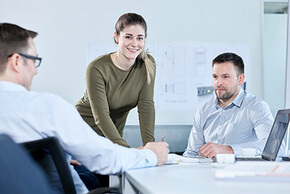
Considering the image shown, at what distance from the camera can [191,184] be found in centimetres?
117

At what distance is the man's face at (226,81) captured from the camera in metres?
2.92

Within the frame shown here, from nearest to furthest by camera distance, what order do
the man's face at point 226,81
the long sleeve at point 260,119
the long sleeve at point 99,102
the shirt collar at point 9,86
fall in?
the shirt collar at point 9,86
the long sleeve at point 99,102
the long sleeve at point 260,119
the man's face at point 226,81

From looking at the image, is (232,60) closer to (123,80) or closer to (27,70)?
(123,80)

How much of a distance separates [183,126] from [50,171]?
3.19m

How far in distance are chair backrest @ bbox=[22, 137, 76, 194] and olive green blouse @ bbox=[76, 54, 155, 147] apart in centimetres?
134

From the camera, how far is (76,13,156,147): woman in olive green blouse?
259 centimetres

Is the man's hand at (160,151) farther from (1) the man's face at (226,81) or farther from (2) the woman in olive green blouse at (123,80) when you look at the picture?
(1) the man's face at (226,81)

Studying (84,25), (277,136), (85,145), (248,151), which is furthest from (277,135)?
(84,25)

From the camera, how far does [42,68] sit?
4.11 meters

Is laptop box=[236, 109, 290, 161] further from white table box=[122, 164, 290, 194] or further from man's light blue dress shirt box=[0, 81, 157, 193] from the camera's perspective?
man's light blue dress shirt box=[0, 81, 157, 193]

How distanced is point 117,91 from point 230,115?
0.80 m

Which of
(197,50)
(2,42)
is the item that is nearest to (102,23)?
(197,50)

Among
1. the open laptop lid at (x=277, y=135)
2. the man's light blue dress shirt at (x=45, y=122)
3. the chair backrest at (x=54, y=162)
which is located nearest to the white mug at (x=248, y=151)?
the open laptop lid at (x=277, y=135)

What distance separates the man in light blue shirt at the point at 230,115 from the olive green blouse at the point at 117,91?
0.37m
